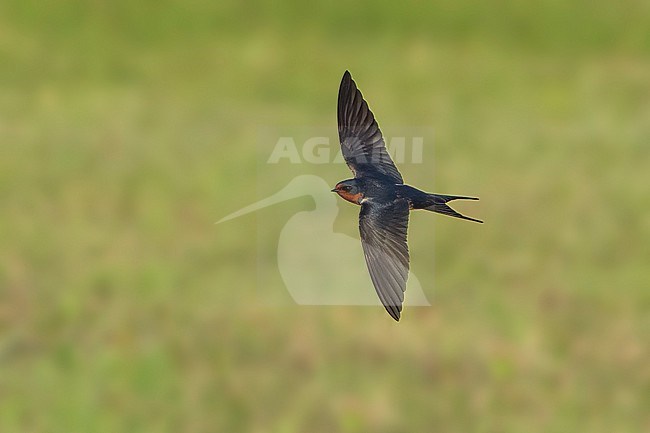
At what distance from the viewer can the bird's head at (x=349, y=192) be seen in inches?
113

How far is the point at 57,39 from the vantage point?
65.5 feet

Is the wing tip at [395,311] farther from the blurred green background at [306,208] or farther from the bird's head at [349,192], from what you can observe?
the blurred green background at [306,208]

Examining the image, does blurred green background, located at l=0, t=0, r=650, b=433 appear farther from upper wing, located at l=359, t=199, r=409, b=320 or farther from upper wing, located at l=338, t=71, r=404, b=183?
upper wing, located at l=359, t=199, r=409, b=320

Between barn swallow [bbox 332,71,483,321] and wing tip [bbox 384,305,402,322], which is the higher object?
barn swallow [bbox 332,71,483,321]

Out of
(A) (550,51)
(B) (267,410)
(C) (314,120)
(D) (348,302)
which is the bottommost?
(B) (267,410)

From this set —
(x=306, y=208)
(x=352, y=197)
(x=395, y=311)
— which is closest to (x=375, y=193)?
(x=352, y=197)

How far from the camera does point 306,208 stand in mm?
14148

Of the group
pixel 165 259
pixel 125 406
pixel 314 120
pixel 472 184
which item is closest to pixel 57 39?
pixel 314 120

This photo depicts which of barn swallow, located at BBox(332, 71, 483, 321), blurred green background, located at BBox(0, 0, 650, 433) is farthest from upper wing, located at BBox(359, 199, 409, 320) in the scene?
blurred green background, located at BBox(0, 0, 650, 433)

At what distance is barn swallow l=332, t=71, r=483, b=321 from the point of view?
8.95 ft

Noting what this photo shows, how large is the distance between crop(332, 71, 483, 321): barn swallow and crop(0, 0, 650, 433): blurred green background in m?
5.89

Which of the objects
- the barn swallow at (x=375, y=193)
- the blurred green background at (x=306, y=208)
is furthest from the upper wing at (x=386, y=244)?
the blurred green background at (x=306, y=208)

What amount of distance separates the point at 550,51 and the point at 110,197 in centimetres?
728

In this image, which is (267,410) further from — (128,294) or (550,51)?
(550,51)
